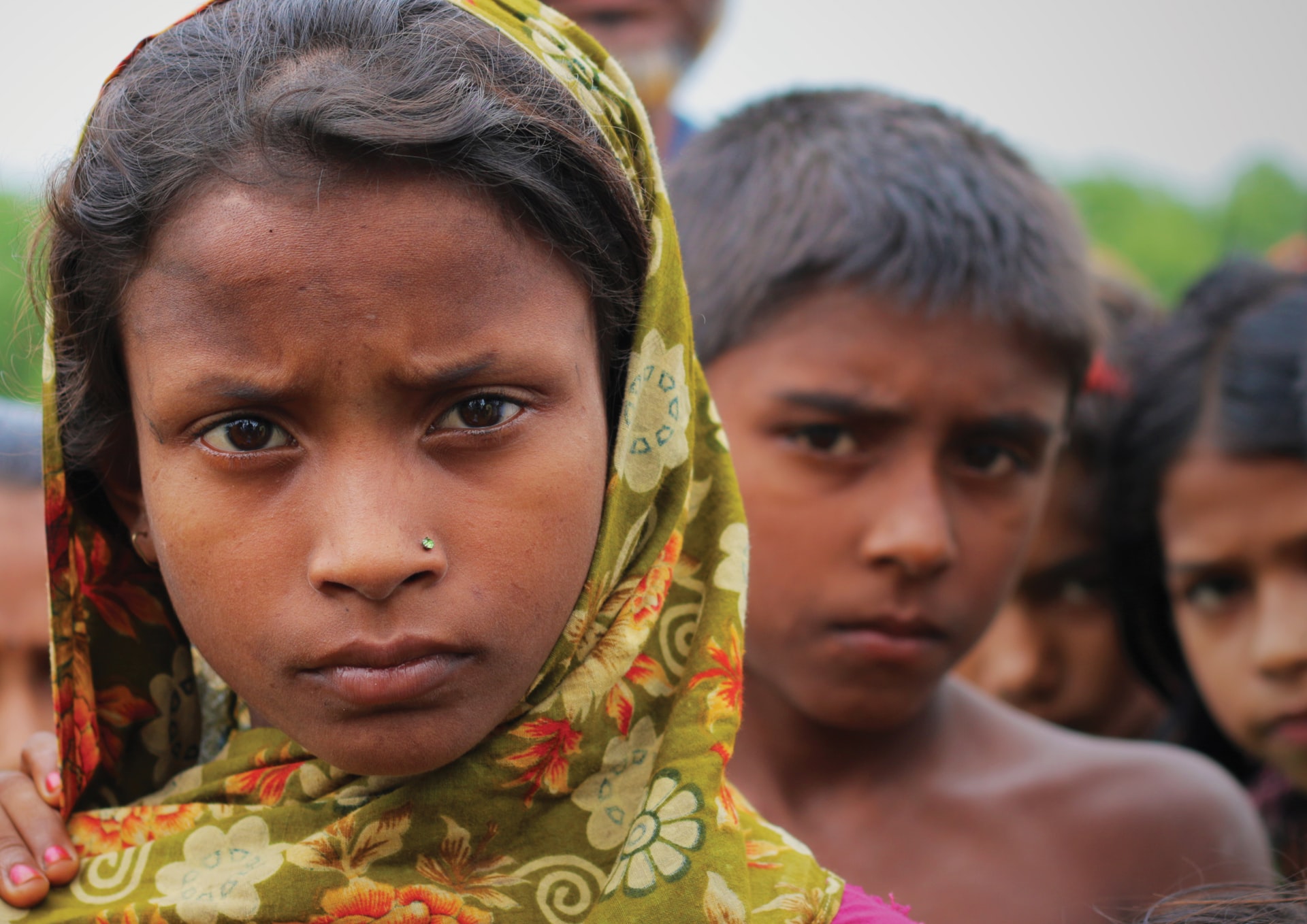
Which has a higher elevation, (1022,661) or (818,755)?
(818,755)

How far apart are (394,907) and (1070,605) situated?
2.60 meters

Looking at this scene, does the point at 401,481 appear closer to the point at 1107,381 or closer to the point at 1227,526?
the point at 1227,526

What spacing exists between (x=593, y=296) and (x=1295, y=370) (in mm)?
2122

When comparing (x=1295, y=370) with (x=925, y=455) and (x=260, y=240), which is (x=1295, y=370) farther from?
(x=260, y=240)

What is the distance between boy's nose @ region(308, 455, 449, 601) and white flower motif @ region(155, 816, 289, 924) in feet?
1.37

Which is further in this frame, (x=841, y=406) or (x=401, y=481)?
(x=841, y=406)

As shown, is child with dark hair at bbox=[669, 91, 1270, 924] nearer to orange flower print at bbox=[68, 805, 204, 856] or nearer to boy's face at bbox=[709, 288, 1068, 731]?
boy's face at bbox=[709, 288, 1068, 731]

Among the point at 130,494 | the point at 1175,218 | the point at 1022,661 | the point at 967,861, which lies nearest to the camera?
the point at 130,494

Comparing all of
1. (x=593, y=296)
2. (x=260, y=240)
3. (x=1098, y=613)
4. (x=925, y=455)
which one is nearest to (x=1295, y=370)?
(x=1098, y=613)

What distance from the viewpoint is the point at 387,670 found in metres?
1.44

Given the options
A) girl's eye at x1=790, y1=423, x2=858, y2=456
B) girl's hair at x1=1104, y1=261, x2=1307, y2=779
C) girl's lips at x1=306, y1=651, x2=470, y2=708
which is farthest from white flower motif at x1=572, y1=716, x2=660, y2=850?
girl's hair at x1=1104, y1=261, x2=1307, y2=779

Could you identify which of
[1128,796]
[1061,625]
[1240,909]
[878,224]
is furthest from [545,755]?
[1061,625]

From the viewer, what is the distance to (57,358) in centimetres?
173

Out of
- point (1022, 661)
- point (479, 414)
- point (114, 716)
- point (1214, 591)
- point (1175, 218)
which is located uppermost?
point (479, 414)
